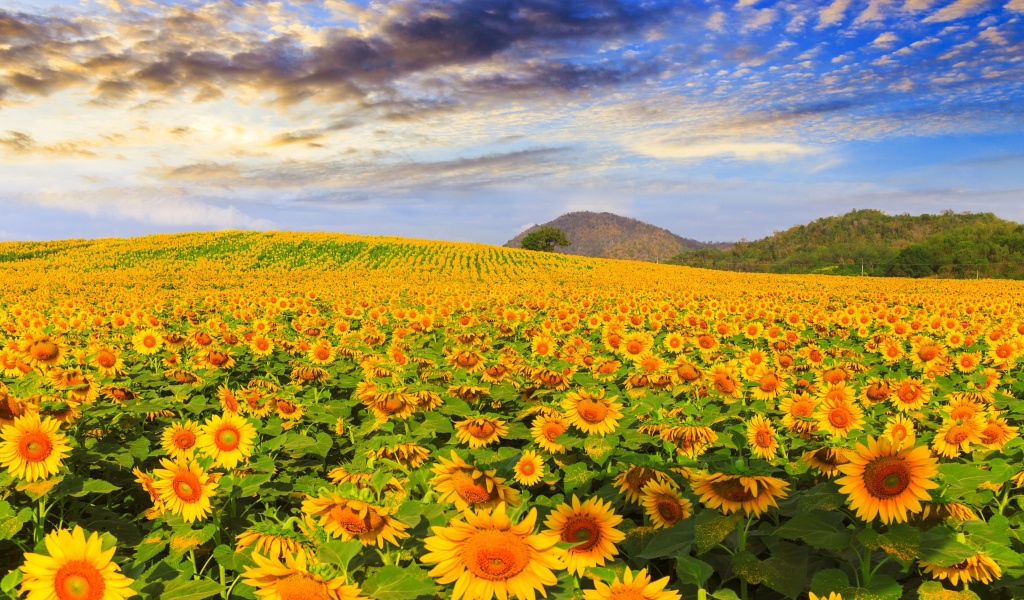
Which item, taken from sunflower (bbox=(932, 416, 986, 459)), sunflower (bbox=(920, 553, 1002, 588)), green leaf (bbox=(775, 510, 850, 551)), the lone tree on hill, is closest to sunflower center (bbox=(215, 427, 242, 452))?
green leaf (bbox=(775, 510, 850, 551))

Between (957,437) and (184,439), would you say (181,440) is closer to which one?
(184,439)

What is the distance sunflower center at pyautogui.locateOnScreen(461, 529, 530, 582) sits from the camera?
6.44ft

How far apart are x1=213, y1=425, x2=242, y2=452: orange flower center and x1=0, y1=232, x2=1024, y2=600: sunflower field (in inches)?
0.5

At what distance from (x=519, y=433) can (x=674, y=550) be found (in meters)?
2.16

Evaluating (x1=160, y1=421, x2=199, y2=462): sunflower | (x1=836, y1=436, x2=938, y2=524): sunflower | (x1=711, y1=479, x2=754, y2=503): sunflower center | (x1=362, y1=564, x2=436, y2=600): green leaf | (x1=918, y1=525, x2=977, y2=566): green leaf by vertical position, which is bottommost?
(x1=160, y1=421, x2=199, y2=462): sunflower

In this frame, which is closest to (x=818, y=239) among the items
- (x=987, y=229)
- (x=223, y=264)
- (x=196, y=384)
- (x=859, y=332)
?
(x=987, y=229)

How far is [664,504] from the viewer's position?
2969 mm

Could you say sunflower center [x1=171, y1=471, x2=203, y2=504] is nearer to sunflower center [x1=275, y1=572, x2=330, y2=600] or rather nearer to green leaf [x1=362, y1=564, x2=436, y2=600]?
sunflower center [x1=275, y1=572, x2=330, y2=600]

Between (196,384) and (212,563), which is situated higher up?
(196,384)

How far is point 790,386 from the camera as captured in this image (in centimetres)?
636

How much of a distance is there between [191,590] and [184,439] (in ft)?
6.77

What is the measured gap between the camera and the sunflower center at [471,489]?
2629 millimetres

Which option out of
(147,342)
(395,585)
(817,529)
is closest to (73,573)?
(395,585)

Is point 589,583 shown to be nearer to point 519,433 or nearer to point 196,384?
point 519,433
